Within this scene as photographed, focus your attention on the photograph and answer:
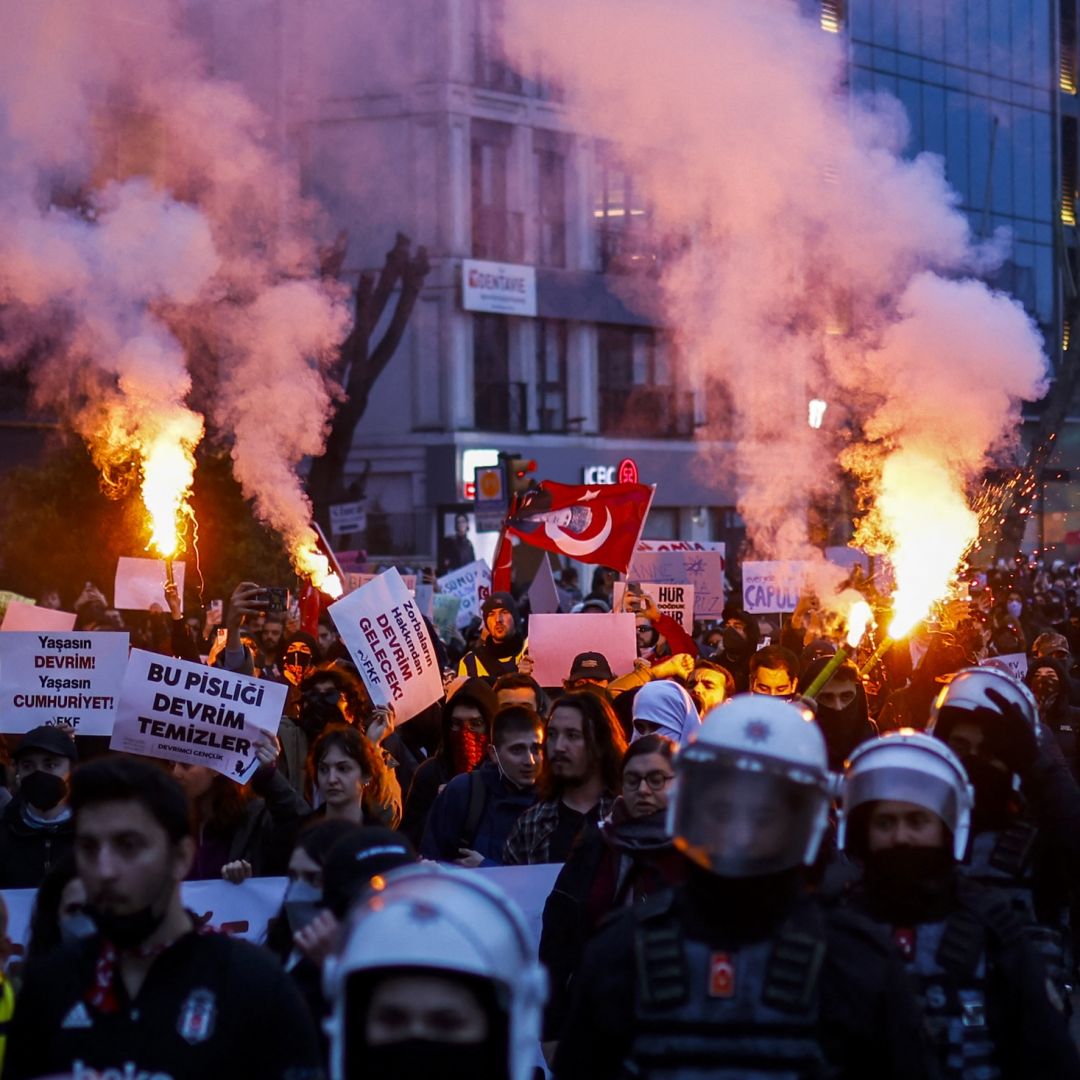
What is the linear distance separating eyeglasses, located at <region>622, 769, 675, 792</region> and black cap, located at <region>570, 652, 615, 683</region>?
4134 millimetres

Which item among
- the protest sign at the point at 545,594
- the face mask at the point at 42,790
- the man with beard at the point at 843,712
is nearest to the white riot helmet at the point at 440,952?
the face mask at the point at 42,790

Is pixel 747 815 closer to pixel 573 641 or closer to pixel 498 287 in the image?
pixel 573 641

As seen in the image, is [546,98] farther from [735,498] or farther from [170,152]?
[170,152]

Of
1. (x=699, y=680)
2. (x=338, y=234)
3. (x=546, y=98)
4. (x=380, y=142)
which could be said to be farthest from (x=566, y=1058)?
(x=546, y=98)

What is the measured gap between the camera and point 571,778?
19.0 ft

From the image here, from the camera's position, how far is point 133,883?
10.5 ft

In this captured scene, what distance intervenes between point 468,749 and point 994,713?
3.50 metres

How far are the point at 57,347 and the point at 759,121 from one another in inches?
314

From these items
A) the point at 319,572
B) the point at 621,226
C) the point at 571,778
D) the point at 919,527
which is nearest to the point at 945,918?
the point at 571,778

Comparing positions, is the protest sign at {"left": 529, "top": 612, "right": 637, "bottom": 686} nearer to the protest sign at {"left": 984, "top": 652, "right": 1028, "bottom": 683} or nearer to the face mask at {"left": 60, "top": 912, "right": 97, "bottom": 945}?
the protest sign at {"left": 984, "top": 652, "right": 1028, "bottom": 683}

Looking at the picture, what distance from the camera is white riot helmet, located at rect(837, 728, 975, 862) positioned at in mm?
Result: 3623

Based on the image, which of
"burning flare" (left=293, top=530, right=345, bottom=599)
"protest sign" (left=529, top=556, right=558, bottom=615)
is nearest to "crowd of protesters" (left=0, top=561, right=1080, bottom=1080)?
"burning flare" (left=293, top=530, right=345, bottom=599)

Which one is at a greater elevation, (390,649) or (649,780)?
(390,649)

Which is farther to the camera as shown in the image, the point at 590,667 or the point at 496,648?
the point at 496,648
